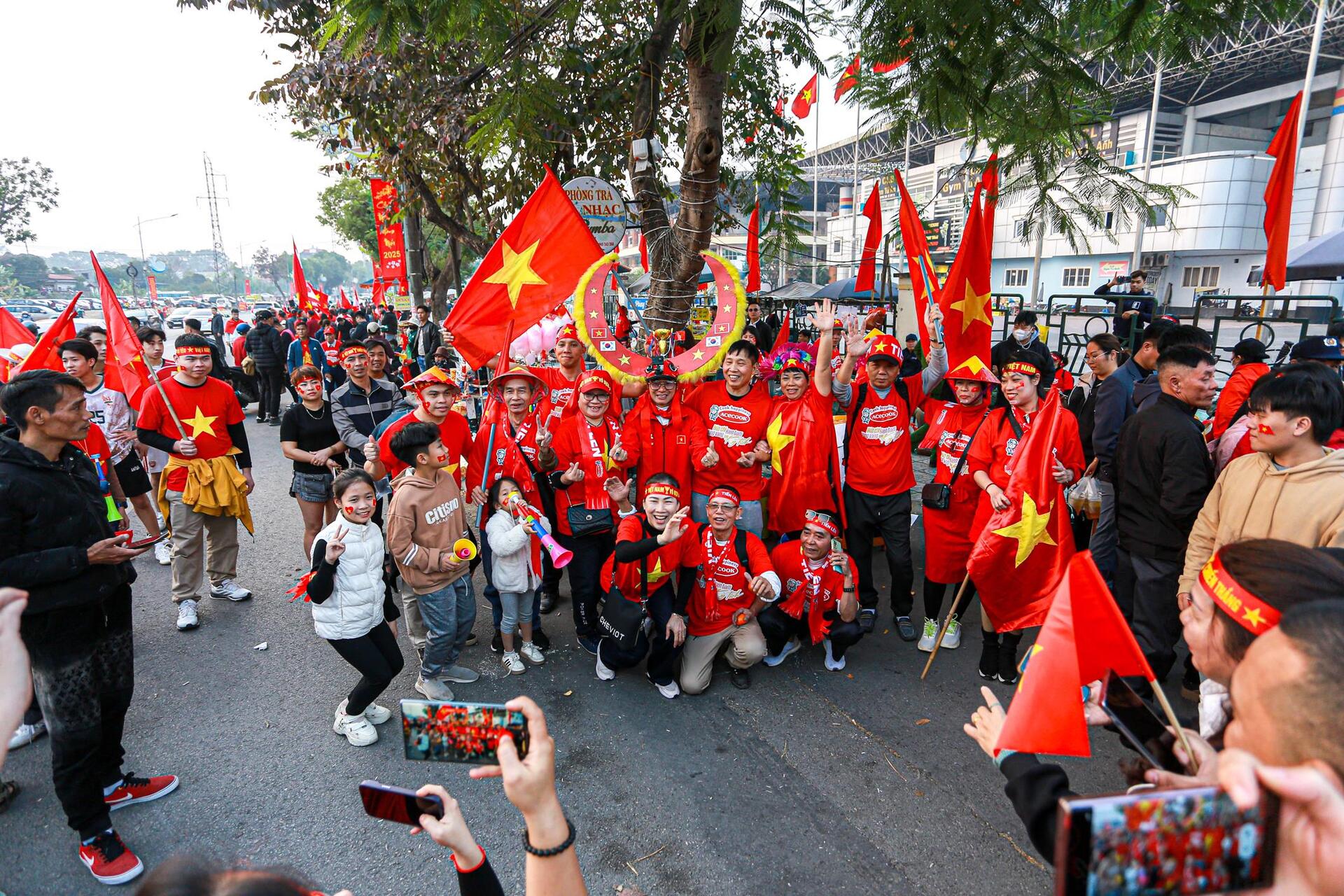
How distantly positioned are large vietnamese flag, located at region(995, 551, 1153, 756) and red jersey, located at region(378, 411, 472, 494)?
11.6 feet

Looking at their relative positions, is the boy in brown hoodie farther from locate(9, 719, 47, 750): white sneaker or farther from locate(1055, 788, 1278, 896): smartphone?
locate(1055, 788, 1278, 896): smartphone

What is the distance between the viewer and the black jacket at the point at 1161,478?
358 cm

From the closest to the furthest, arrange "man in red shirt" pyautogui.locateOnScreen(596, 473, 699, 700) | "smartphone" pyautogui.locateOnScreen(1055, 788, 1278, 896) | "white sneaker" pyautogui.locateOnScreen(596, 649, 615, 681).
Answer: "smartphone" pyautogui.locateOnScreen(1055, 788, 1278, 896)
"man in red shirt" pyautogui.locateOnScreen(596, 473, 699, 700)
"white sneaker" pyautogui.locateOnScreen(596, 649, 615, 681)

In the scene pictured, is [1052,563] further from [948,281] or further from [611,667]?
[611,667]

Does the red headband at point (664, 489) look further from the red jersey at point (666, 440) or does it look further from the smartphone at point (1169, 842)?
the smartphone at point (1169, 842)

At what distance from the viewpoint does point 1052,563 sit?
12.8ft

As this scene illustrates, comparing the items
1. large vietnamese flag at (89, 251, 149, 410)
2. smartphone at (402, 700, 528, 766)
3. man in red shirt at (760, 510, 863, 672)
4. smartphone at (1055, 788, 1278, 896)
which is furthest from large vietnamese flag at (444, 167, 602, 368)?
smartphone at (1055, 788, 1278, 896)

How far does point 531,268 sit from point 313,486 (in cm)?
234

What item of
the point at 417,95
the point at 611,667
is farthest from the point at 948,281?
the point at 417,95

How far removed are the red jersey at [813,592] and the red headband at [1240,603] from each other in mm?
2737

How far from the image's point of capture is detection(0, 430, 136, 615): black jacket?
8.60 ft

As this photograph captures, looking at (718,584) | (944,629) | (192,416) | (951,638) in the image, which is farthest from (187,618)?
(951,638)

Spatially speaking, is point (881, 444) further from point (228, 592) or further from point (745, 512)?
point (228, 592)

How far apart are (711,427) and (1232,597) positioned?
3.70 meters
